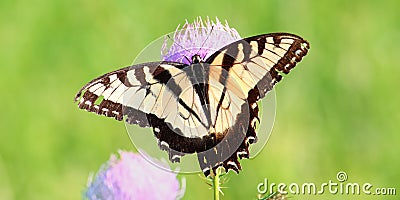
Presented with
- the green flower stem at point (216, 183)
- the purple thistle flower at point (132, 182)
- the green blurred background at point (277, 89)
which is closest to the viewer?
the purple thistle flower at point (132, 182)

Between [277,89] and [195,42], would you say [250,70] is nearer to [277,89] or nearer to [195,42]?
[195,42]

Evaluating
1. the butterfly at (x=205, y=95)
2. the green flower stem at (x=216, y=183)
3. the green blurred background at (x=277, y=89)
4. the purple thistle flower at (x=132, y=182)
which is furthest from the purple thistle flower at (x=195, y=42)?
the green blurred background at (x=277, y=89)

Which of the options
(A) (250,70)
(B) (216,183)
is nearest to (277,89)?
(A) (250,70)

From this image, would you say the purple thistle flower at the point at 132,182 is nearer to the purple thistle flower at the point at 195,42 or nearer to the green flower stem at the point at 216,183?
the green flower stem at the point at 216,183

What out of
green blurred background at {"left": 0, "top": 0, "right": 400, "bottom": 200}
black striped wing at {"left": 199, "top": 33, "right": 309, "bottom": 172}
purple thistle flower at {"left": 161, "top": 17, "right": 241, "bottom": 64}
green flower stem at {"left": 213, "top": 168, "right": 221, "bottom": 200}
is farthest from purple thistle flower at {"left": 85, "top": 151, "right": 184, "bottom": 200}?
green blurred background at {"left": 0, "top": 0, "right": 400, "bottom": 200}

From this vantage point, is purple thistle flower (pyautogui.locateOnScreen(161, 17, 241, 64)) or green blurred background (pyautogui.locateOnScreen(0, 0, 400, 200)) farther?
green blurred background (pyautogui.locateOnScreen(0, 0, 400, 200))

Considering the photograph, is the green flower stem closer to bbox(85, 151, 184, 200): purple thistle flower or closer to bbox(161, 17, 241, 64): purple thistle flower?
bbox(85, 151, 184, 200): purple thistle flower
